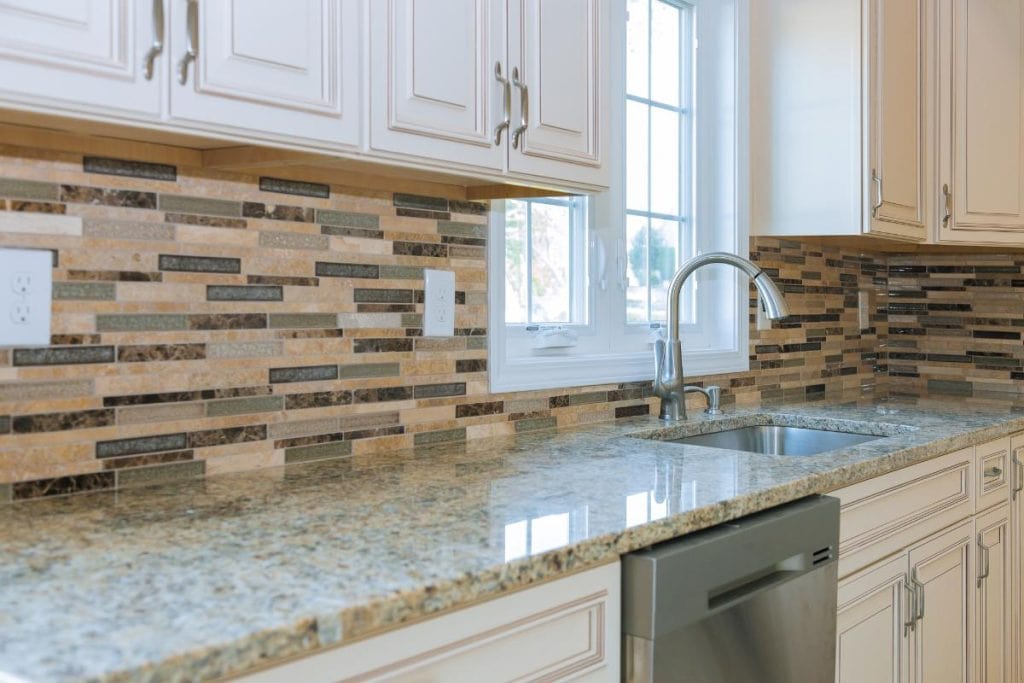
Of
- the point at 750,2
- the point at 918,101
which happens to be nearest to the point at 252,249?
the point at 750,2

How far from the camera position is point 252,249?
1.47 m

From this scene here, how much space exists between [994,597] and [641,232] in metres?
1.31

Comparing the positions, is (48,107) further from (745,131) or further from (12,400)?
(745,131)

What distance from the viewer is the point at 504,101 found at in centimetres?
149

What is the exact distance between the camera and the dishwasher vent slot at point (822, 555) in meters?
1.51

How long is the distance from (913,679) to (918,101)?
66.5 inches

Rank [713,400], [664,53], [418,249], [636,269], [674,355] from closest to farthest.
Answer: [418,249] < [674,355] < [713,400] < [636,269] < [664,53]

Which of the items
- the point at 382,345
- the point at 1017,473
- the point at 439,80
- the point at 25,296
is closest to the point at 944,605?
the point at 1017,473

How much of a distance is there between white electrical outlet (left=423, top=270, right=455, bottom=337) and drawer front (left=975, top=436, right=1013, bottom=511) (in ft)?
4.46

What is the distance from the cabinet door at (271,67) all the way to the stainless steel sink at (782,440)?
1373 mm

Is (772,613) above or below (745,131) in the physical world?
below

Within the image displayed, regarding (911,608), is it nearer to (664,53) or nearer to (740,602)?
(740,602)

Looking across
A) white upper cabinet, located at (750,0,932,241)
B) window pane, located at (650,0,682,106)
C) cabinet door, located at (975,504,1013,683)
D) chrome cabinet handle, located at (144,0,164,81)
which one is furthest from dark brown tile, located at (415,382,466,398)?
cabinet door, located at (975,504,1013,683)

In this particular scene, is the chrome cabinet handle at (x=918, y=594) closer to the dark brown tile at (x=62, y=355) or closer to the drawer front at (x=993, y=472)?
the drawer front at (x=993, y=472)
